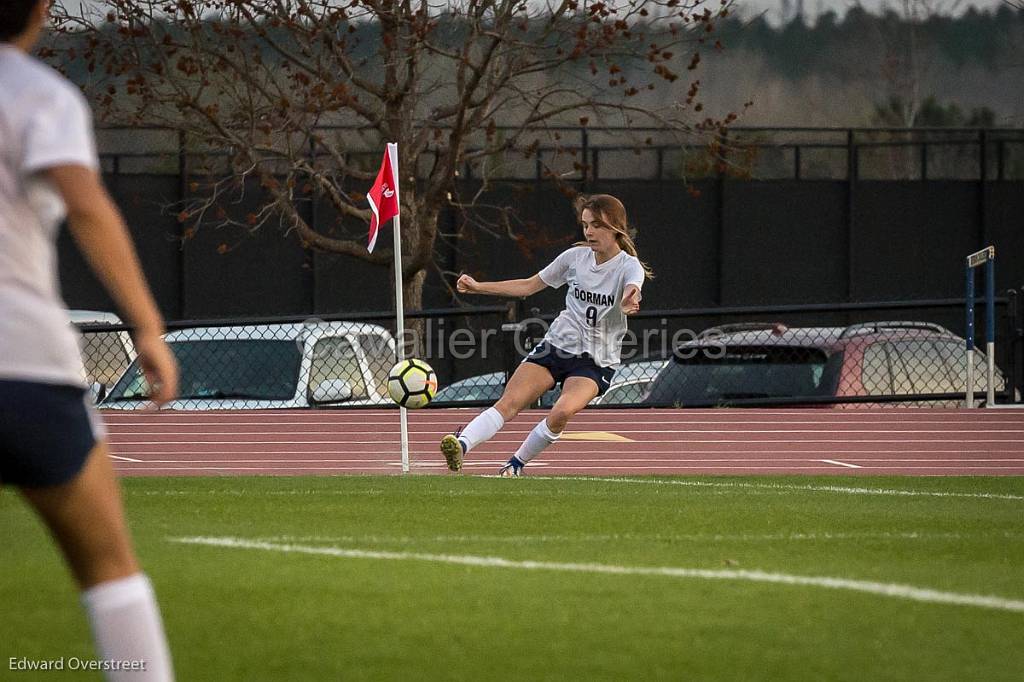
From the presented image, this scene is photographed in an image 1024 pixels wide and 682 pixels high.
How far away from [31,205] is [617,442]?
38.5 ft

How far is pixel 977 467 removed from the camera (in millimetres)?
13531

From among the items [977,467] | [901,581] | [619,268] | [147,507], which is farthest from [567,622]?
[977,467]

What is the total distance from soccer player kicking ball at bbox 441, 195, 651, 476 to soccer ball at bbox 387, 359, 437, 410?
0.85 metres

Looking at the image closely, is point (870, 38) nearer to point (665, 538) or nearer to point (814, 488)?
point (814, 488)

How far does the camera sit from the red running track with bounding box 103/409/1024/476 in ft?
43.3

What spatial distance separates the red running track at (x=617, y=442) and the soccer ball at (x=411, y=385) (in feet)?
3.05

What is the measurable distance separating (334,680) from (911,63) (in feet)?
83.3

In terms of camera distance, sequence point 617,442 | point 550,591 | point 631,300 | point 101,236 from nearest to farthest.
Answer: point 101,236 → point 550,591 → point 631,300 → point 617,442

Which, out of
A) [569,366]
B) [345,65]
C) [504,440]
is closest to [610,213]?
[569,366]

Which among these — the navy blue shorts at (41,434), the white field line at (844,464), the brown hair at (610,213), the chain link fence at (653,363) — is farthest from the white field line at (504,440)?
the navy blue shorts at (41,434)

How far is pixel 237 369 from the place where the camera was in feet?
54.6

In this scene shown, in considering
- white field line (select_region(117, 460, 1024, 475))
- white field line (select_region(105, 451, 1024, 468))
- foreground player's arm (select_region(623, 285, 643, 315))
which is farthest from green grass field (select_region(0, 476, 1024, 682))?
white field line (select_region(105, 451, 1024, 468))

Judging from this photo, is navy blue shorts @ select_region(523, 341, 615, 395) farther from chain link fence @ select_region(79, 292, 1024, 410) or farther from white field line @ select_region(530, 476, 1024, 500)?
chain link fence @ select_region(79, 292, 1024, 410)

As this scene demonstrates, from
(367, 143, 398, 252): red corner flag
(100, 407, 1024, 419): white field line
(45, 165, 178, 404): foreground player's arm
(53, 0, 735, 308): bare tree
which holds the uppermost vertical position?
(53, 0, 735, 308): bare tree
